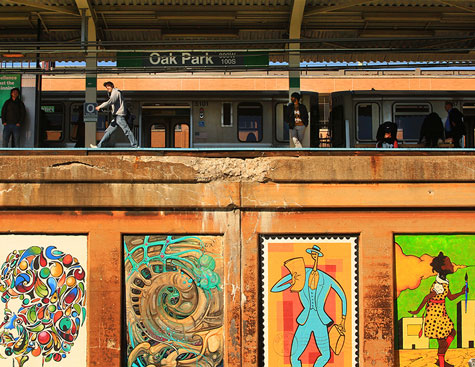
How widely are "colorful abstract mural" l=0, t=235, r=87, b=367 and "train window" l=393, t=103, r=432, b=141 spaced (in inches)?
469

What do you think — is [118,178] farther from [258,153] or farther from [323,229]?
[323,229]

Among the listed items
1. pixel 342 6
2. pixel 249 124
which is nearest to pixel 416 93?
pixel 249 124

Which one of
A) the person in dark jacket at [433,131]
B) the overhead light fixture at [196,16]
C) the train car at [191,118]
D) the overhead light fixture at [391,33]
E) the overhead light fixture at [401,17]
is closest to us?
the overhead light fixture at [196,16]

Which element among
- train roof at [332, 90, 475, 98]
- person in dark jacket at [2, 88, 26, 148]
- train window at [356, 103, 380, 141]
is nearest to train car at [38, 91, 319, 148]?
train window at [356, 103, 380, 141]

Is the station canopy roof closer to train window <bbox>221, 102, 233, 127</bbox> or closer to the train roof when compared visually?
the train roof

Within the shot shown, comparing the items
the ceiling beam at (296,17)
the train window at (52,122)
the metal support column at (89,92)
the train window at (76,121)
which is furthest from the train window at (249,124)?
the train window at (52,122)

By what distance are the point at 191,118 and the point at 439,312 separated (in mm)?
10472

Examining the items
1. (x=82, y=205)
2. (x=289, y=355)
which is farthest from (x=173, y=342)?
(x=82, y=205)

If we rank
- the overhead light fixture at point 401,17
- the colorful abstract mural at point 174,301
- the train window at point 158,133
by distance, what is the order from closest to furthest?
1. the colorful abstract mural at point 174,301
2. the overhead light fixture at point 401,17
3. the train window at point 158,133

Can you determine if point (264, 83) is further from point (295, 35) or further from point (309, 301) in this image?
point (309, 301)

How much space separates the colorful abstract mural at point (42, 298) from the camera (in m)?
7.48

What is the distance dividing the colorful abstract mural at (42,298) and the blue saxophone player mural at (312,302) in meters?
3.16

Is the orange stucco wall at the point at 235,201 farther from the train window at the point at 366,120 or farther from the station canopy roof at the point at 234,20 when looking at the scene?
the train window at the point at 366,120

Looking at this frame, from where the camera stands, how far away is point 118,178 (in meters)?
7.50
